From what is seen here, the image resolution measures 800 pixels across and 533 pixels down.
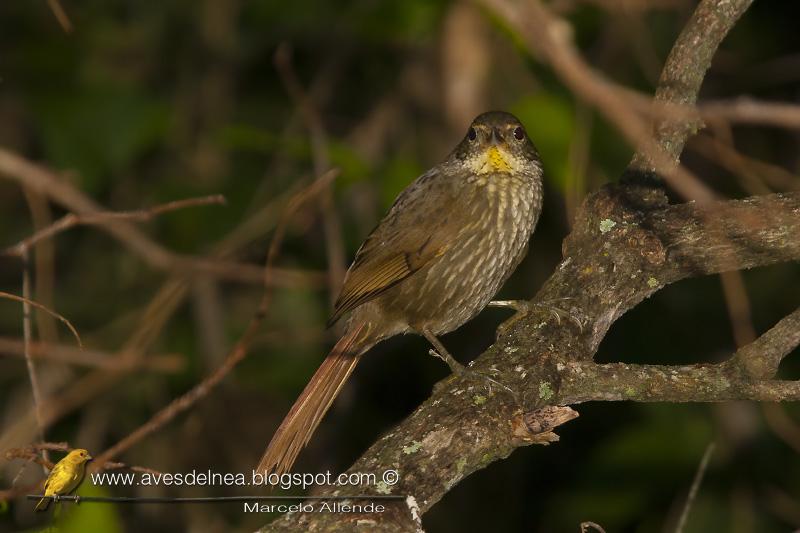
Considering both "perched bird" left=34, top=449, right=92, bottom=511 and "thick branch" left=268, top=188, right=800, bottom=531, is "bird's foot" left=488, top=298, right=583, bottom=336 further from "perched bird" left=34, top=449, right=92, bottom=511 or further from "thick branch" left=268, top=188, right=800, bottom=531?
"perched bird" left=34, top=449, right=92, bottom=511

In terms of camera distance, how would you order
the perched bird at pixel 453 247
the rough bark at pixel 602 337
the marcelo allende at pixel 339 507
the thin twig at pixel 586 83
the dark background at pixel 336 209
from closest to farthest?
the thin twig at pixel 586 83, the marcelo allende at pixel 339 507, the rough bark at pixel 602 337, the perched bird at pixel 453 247, the dark background at pixel 336 209

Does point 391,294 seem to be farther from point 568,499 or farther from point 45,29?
point 45,29

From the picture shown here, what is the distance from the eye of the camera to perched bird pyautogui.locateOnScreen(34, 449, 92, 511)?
2.32 meters

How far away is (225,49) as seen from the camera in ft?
18.3

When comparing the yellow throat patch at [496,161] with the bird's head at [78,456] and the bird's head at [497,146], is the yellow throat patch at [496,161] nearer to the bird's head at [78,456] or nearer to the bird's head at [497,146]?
the bird's head at [497,146]

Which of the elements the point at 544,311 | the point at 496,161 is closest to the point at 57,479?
the point at 544,311

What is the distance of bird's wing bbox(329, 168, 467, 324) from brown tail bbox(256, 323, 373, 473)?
5.5 inches

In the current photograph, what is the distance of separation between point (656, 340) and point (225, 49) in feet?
8.61

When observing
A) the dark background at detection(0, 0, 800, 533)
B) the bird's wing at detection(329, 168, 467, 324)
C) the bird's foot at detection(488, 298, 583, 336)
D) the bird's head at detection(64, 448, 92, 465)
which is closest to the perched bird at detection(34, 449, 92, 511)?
the bird's head at detection(64, 448, 92, 465)

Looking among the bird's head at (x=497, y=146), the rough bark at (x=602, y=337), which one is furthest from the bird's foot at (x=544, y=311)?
the bird's head at (x=497, y=146)

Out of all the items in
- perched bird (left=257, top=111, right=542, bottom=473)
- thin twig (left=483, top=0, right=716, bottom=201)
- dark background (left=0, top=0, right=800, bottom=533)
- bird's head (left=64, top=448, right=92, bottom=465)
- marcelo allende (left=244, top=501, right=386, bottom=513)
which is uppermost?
dark background (left=0, top=0, right=800, bottom=533)

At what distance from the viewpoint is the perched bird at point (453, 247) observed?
363 cm

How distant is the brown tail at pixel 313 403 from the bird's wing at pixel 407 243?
0.14 meters

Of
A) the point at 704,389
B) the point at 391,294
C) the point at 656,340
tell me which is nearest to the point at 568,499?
the point at 656,340
